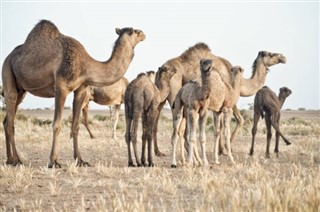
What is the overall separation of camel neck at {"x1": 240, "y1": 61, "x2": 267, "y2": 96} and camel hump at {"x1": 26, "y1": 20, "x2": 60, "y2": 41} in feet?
16.9

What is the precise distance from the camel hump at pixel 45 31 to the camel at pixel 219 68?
11.6 ft

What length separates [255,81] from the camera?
1394 centimetres

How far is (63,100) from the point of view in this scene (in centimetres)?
999

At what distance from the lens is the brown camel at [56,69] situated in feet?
32.9

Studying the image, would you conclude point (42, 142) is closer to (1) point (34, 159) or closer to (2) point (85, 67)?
(1) point (34, 159)

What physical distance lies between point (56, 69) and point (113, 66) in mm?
1115

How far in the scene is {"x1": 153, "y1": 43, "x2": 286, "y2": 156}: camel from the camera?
13.6 meters

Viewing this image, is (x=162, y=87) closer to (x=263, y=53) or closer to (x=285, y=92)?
(x=263, y=53)

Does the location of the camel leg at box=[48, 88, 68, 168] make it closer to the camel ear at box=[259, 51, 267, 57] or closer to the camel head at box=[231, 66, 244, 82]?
the camel head at box=[231, 66, 244, 82]

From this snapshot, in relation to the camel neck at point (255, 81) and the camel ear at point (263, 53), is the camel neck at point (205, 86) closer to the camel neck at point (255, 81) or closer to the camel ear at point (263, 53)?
the camel neck at point (255, 81)

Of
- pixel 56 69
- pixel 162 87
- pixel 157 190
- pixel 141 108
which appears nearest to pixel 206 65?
pixel 141 108

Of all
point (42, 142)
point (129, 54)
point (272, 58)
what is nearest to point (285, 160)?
point (272, 58)

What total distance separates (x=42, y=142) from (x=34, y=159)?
4.14 metres

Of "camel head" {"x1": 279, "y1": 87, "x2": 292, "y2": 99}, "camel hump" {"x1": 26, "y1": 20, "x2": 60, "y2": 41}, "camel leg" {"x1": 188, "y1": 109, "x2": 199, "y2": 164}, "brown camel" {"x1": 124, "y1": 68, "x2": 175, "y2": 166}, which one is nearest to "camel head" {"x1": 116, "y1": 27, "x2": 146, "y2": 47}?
"brown camel" {"x1": 124, "y1": 68, "x2": 175, "y2": 166}
